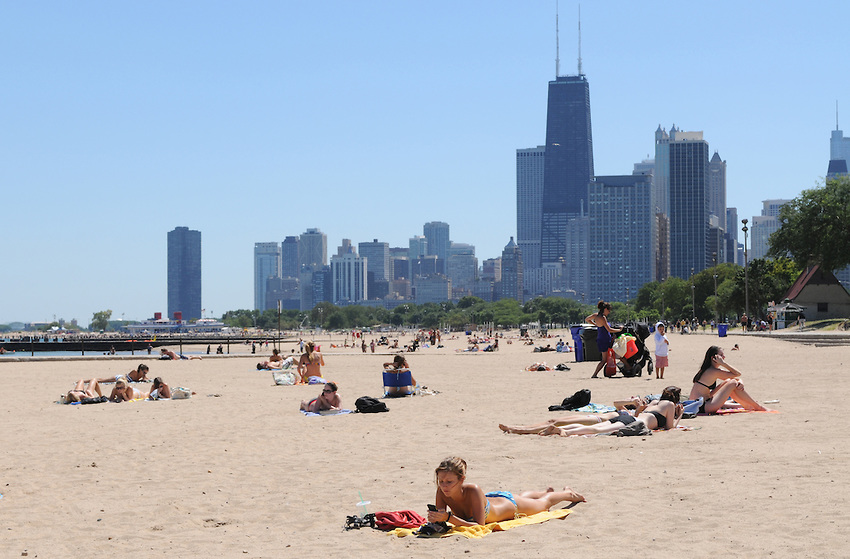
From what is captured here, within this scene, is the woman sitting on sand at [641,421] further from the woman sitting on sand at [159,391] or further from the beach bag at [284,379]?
the beach bag at [284,379]

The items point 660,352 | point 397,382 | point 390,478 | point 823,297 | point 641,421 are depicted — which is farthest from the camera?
point 823,297

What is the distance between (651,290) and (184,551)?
159579 millimetres

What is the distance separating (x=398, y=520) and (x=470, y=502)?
2.07ft

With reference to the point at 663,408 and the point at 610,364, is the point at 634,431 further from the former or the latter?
the point at 610,364

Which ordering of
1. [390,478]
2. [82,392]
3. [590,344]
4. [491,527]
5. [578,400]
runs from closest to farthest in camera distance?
[491,527] < [390,478] < [578,400] < [82,392] < [590,344]

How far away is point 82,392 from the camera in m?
18.8

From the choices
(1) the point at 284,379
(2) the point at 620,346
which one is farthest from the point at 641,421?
(1) the point at 284,379

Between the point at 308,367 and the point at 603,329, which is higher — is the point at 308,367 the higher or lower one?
the lower one

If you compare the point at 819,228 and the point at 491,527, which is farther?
the point at 819,228

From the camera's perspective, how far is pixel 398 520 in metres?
7.37

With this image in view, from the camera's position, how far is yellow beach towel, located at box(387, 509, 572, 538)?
23.6 feet

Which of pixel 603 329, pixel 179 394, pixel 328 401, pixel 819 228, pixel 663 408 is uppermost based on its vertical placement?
pixel 819 228

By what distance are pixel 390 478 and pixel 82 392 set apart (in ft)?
38.3

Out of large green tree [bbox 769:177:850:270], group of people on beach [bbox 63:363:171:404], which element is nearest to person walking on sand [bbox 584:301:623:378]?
group of people on beach [bbox 63:363:171:404]
